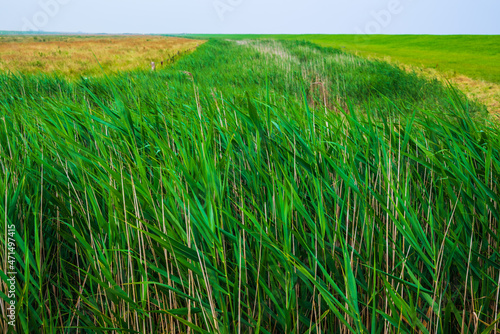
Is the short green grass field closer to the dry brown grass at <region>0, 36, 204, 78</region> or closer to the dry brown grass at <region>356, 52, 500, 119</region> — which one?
the dry brown grass at <region>356, 52, 500, 119</region>

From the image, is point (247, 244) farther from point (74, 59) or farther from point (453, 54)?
point (453, 54)

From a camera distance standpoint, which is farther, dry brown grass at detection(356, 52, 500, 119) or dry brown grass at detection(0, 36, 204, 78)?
dry brown grass at detection(0, 36, 204, 78)

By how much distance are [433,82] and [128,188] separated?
32.5 feet

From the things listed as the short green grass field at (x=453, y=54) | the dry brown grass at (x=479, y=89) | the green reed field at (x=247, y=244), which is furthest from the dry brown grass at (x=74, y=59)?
the short green grass field at (x=453, y=54)

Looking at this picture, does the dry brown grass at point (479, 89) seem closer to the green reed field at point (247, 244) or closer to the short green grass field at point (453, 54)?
the short green grass field at point (453, 54)

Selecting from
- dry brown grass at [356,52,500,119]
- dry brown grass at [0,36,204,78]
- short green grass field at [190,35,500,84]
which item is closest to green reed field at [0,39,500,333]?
dry brown grass at [0,36,204,78]

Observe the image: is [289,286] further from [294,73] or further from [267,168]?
[294,73]

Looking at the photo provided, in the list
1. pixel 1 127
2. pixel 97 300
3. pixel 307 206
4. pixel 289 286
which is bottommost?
pixel 97 300

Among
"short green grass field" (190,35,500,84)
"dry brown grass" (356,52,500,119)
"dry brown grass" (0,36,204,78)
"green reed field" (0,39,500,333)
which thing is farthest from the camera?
"dry brown grass" (0,36,204,78)

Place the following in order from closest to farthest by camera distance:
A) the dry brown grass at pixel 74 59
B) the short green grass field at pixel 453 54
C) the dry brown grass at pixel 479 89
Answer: the dry brown grass at pixel 479 89 < the short green grass field at pixel 453 54 < the dry brown grass at pixel 74 59

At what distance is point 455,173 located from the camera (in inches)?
52.7

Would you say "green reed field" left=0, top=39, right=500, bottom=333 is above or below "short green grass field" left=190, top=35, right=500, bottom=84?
below

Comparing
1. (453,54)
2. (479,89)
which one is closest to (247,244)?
(479,89)

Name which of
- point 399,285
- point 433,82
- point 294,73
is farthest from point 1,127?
point 433,82
